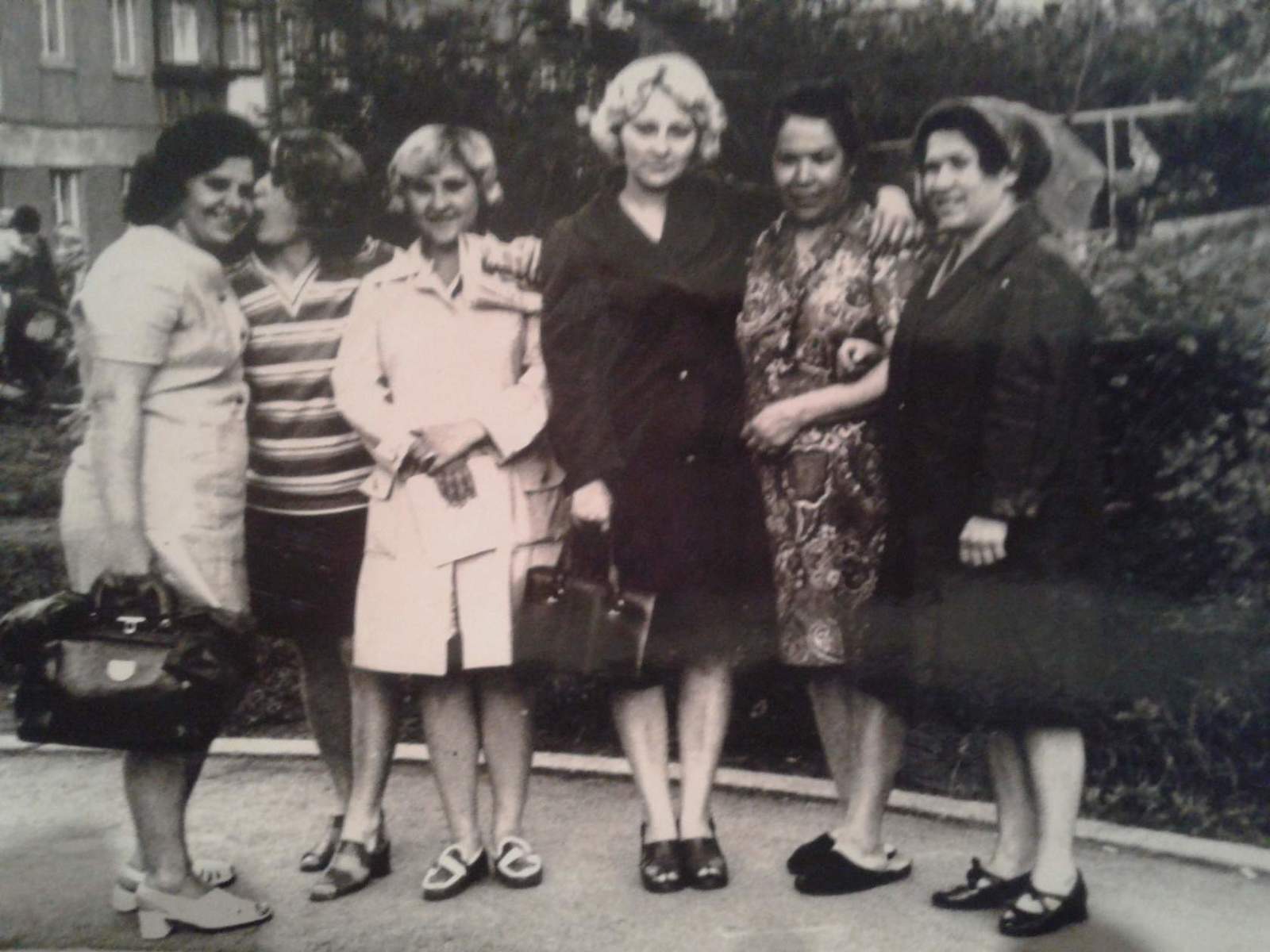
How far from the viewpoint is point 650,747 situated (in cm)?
485

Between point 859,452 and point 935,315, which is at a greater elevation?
point 935,315

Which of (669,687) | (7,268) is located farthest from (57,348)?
(669,687)

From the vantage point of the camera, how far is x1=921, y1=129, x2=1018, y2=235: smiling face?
4477 millimetres

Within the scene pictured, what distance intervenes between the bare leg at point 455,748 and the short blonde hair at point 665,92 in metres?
1.56

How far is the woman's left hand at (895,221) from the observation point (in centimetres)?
455

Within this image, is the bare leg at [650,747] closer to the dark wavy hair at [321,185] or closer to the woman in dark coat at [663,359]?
the woman in dark coat at [663,359]

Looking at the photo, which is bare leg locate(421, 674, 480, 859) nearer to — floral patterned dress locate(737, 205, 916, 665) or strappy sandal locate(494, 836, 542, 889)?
strappy sandal locate(494, 836, 542, 889)

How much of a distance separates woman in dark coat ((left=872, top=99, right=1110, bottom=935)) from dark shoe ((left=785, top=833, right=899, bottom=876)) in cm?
45

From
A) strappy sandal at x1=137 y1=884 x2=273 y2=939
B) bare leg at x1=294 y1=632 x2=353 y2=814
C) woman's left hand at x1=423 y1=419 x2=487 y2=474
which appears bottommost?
strappy sandal at x1=137 y1=884 x2=273 y2=939

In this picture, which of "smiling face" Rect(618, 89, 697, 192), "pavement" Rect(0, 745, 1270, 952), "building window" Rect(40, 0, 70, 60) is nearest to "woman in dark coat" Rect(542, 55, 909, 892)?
"smiling face" Rect(618, 89, 697, 192)

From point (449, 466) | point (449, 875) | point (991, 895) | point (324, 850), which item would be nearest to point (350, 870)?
point (324, 850)

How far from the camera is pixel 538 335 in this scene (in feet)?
15.5

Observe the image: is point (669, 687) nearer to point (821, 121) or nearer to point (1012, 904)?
point (1012, 904)

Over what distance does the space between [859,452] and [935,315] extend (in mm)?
428
